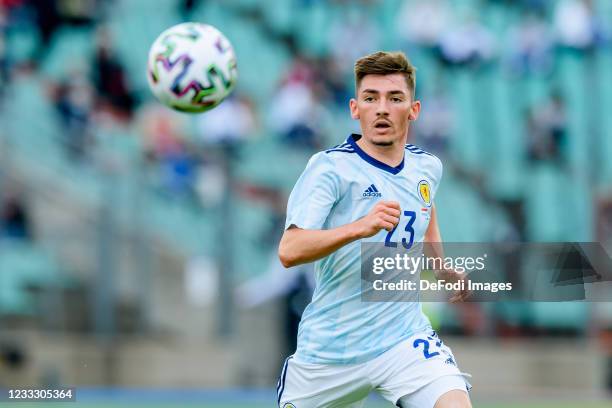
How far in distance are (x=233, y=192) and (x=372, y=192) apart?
9.33m

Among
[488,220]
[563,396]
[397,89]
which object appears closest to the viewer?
[397,89]

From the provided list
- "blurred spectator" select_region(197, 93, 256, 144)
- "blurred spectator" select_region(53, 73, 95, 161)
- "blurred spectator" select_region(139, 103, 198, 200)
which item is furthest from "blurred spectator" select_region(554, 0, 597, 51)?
"blurred spectator" select_region(53, 73, 95, 161)

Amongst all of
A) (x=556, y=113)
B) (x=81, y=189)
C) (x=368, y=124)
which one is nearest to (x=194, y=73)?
(x=368, y=124)

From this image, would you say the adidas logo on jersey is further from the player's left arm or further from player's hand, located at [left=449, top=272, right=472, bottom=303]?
player's hand, located at [left=449, top=272, right=472, bottom=303]

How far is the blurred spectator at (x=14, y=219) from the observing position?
1420 centimetres

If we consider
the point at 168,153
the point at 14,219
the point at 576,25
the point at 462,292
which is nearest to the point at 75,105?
the point at 168,153

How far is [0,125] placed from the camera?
14.9 metres

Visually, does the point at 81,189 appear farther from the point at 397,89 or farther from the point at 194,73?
the point at 397,89

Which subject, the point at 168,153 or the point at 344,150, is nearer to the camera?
the point at 344,150

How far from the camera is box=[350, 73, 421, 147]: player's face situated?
5664 mm

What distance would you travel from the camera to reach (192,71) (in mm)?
7613

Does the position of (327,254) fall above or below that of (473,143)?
below

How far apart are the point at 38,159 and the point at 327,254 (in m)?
10.6

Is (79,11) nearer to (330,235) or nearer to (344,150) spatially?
(344,150)
